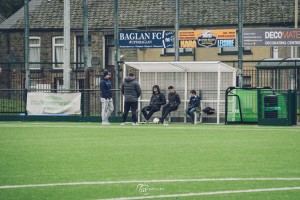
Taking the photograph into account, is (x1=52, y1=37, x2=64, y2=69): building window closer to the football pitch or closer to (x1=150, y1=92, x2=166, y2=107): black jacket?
(x1=150, y1=92, x2=166, y2=107): black jacket

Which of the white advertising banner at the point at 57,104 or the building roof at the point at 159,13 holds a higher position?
the building roof at the point at 159,13

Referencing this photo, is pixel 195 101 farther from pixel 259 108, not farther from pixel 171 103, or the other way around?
pixel 259 108

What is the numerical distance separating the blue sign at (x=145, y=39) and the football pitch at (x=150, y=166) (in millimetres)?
14778

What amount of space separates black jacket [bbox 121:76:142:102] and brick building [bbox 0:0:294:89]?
21537 millimetres

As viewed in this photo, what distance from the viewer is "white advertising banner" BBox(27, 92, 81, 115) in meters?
35.1

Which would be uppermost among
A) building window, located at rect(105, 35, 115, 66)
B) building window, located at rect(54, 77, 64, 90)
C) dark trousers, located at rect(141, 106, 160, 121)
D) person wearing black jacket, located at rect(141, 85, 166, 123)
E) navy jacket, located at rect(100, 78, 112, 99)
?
building window, located at rect(105, 35, 115, 66)

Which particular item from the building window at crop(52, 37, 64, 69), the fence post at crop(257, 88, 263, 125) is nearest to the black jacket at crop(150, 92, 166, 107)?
the fence post at crop(257, 88, 263, 125)

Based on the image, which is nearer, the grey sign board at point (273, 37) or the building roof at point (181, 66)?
the building roof at point (181, 66)

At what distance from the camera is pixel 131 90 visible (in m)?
31.3

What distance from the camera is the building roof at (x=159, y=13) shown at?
183 feet

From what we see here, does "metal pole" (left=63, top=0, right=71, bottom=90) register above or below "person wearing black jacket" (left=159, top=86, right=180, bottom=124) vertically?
above

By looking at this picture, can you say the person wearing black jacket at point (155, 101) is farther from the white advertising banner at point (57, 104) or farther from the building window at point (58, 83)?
the building window at point (58, 83)

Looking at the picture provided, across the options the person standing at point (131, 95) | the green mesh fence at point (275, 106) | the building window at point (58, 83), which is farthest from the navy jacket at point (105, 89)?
the building window at point (58, 83)

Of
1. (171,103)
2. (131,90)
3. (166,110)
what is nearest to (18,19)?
(171,103)
